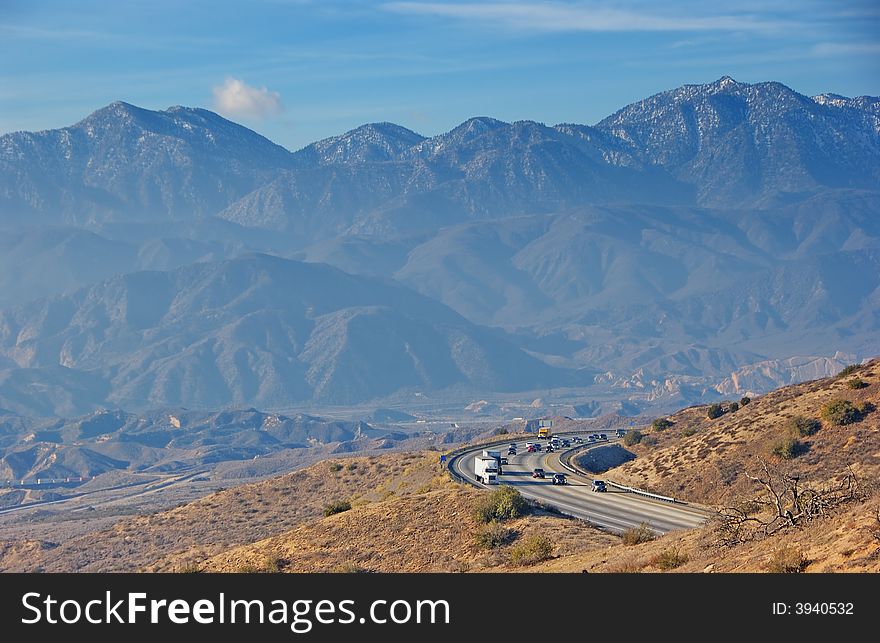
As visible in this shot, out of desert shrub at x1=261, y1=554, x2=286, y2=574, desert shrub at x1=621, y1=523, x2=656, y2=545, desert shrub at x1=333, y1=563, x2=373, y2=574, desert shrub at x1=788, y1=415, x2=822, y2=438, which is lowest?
desert shrub at x1=261, y1=554, x2=286, y2=574

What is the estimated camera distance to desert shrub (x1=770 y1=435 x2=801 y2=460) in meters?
63.4

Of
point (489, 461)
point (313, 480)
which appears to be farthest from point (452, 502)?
point (313, 480)

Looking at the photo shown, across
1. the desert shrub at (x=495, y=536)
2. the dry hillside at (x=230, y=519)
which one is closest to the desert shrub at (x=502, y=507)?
the desert shrub at (x=495, y=536)

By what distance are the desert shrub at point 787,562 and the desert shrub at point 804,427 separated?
3904cm

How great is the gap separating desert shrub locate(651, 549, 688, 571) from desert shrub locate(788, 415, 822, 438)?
3481 centimetres

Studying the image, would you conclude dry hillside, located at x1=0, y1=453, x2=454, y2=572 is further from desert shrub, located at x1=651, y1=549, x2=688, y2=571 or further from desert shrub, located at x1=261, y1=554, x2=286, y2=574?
desert shrub, located at x1=651, y1=549, x2=688, y2=571

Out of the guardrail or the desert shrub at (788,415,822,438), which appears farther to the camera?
the desert shrub at (788,415,822,438)

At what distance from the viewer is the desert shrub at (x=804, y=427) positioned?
6562 cm

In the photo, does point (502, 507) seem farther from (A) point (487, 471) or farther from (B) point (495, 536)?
(A) point (487, 471)

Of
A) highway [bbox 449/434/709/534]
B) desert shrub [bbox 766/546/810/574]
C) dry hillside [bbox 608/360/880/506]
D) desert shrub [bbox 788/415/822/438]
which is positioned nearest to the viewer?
desert shrub [bbox 766/546/810/574]

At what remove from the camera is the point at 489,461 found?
7581cm

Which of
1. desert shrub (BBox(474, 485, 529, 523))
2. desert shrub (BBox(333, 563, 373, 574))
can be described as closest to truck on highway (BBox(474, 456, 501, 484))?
desert shrub (BBox(474, 485, 529, 523))

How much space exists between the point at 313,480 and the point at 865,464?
41333mm
